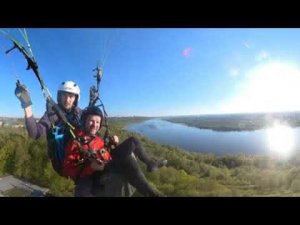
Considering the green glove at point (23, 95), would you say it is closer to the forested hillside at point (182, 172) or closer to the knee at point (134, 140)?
the forested hillside at point (182, 172)

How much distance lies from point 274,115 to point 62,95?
1.66 m

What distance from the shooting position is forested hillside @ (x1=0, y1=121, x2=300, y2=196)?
414 cm

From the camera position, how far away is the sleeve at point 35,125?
415cm

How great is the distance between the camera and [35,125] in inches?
163

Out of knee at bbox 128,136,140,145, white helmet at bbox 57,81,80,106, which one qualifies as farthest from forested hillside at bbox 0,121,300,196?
white helmet at bbox 57,81,80,106

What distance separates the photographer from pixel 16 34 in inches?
164

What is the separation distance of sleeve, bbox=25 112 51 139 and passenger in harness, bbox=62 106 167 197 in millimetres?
234

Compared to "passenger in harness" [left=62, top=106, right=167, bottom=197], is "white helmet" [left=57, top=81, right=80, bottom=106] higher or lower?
higher

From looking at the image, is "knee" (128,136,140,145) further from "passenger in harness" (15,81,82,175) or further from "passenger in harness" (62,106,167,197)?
"passenger in harness" (15,81,82,175)

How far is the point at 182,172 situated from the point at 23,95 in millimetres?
1359

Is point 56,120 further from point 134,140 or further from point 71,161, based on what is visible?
point 134,140
